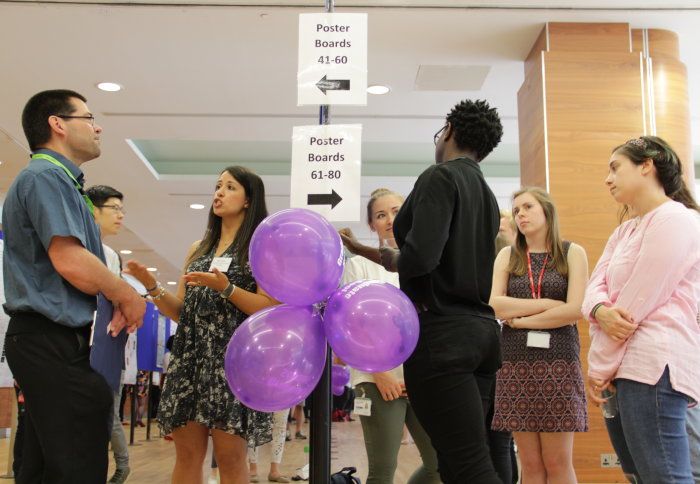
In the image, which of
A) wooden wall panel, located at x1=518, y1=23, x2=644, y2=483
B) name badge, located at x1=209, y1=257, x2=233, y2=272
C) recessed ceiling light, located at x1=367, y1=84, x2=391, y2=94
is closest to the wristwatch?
name badge, located at x1=209, y1=257, x2=233, y2=272

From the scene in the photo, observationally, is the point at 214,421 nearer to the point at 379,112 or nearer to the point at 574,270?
the point at 574,270

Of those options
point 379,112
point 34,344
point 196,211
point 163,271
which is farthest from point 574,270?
point 163,271

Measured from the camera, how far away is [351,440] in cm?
772

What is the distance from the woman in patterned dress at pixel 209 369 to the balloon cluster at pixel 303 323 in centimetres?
32

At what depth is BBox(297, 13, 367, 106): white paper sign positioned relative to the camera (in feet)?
7.48

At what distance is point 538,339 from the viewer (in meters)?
2.63

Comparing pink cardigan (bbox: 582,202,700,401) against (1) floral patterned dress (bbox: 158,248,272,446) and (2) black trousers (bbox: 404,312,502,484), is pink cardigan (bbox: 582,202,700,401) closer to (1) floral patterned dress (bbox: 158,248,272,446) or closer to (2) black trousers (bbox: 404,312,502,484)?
(2) black trousers (bbox: 404,312,502,484)

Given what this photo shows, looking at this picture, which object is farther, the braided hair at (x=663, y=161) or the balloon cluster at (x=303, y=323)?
the braided hair at (x=663, y=161)

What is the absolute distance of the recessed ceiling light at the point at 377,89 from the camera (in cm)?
564

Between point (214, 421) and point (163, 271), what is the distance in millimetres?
12474

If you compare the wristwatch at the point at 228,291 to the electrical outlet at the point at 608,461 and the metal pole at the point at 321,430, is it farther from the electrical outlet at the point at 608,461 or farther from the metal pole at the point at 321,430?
the electrical outlet at the point at 608,461

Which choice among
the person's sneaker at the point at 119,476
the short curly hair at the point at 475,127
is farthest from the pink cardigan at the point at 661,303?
the person's sneaker at the point at 119,476

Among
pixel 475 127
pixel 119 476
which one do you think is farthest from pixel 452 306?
pixel 119 476

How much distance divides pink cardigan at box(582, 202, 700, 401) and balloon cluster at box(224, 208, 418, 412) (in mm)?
682
